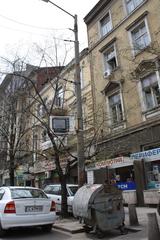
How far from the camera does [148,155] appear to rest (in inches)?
570

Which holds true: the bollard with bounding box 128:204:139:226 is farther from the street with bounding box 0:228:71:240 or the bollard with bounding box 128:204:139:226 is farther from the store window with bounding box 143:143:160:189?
the store window with bounding box 143:143:160:189

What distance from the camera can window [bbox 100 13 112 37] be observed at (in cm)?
2054

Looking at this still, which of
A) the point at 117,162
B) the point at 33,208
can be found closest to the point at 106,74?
the point at 117,162

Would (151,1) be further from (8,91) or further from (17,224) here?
(17,224)

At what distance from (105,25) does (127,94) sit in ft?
22.2

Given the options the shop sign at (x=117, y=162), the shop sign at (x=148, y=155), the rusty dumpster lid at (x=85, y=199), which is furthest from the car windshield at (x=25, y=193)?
the shop sign at (x=148, y=155)

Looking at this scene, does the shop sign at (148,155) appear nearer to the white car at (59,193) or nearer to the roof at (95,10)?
the white car at (59,193)

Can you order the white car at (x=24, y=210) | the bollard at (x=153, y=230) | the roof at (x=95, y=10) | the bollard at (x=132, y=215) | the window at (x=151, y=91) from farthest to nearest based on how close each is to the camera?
the roof at (x=95, y=10)
the window at (x=151, y=91)
the bollard at (x=132, y=215)
the white car at (x=24, y=210)
the bollard at (x=153, y=230)

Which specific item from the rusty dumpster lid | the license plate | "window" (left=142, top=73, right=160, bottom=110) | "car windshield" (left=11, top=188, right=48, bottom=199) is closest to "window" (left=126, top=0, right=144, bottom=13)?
"window" (left=142, top=73, right=160, bottom=110)

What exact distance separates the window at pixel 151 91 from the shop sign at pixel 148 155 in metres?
2.56

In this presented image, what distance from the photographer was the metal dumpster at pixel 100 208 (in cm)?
846

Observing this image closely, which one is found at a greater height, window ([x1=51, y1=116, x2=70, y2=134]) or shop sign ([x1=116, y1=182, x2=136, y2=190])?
window ([x1=51, y1=116, x2=70, y2=134])

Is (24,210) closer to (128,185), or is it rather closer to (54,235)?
(54,235)

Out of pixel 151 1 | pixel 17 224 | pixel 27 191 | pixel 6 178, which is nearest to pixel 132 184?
pixel 27 191
